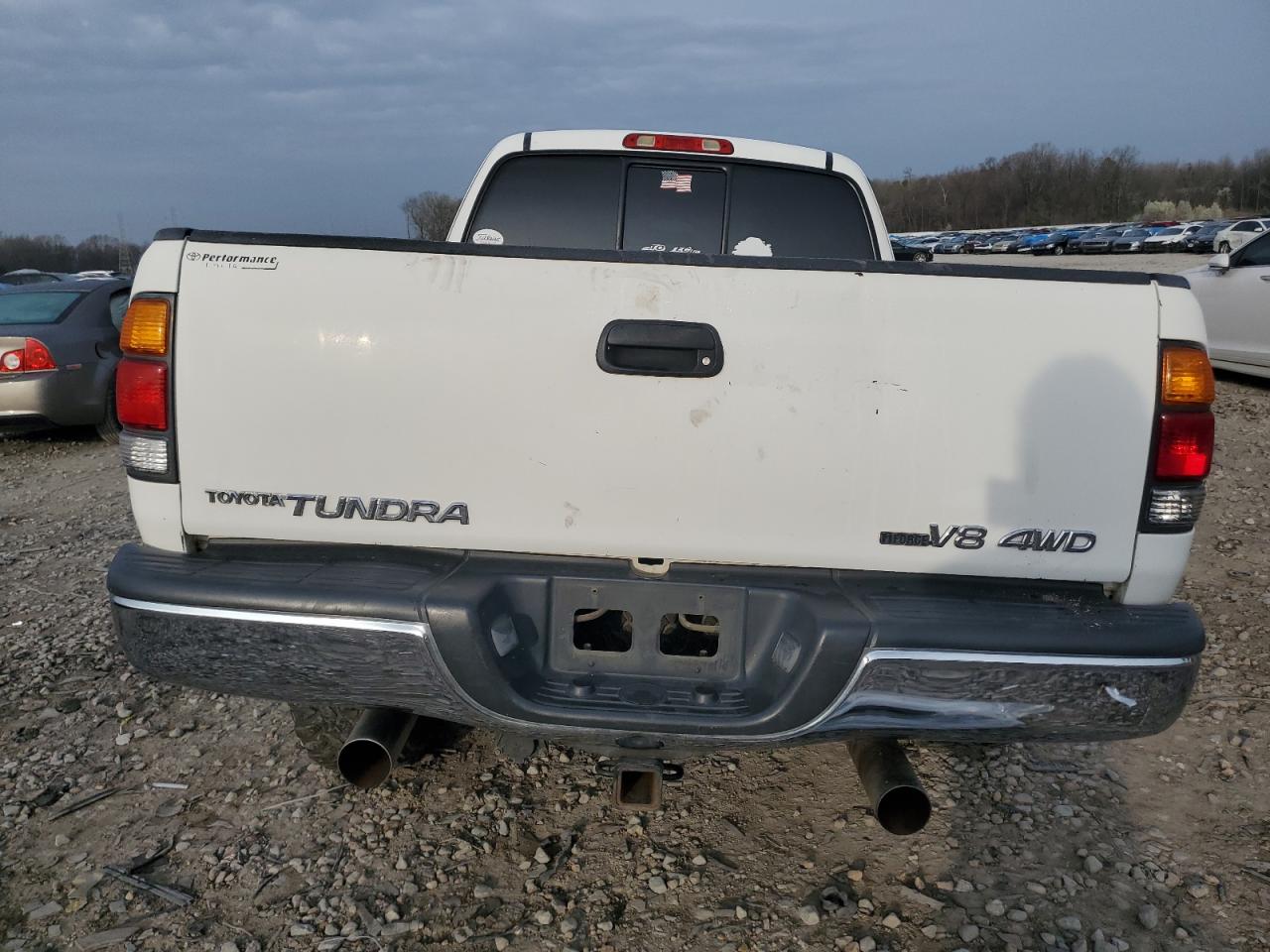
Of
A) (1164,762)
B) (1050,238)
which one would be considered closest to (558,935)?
(1164,762)

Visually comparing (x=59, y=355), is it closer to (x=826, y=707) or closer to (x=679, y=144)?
(x=679, y=144)

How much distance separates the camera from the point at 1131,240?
53.1m

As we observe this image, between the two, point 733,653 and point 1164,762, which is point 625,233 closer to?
point 733,653

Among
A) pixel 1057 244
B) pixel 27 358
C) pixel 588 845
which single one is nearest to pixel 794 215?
pixel 588 845

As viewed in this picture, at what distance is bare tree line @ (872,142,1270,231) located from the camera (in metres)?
85.9

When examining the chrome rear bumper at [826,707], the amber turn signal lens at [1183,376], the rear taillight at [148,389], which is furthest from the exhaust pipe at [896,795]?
the rear taillight at [148,389]

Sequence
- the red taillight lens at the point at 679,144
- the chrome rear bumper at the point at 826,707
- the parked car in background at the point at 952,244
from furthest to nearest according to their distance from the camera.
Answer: the parked car in background at the point at 952,244 → the red taillight lens at the point at 679,144 → the chrome rear bumper at the point at 826,707

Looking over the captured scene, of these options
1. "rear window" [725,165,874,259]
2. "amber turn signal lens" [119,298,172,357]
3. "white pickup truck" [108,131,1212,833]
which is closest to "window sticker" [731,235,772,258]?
"rear window" [725,165,874,259]

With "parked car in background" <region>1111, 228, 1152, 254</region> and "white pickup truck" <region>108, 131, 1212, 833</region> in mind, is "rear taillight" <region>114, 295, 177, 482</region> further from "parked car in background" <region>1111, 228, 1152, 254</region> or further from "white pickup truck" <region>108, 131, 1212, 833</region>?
"parked car in background" <region>1111, 228, 1152, 254</region>

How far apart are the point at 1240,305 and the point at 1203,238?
154ft

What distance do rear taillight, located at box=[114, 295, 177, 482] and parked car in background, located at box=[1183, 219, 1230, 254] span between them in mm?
52035

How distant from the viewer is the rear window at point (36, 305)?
8.70 m

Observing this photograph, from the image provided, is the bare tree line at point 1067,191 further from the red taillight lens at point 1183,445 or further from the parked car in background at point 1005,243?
the red taillight lens at point 1183,445

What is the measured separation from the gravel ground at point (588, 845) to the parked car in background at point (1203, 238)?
50.3m
